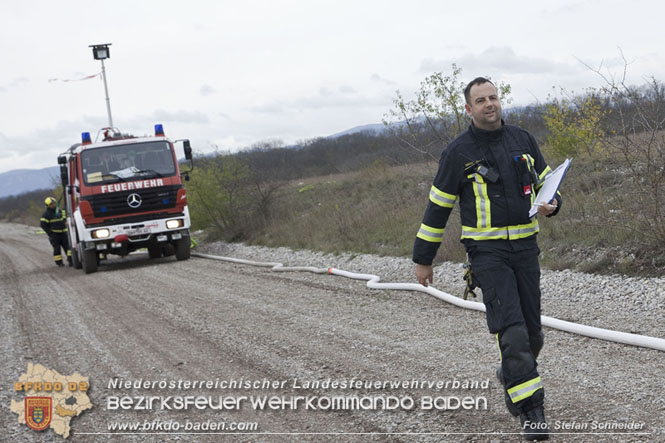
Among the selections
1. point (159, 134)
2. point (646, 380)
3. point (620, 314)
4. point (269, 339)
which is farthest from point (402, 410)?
point (159, 134)

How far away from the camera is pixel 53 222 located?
1856 cm

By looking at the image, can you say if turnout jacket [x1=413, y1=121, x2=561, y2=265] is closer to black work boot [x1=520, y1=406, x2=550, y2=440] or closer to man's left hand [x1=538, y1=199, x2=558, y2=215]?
man's left hand [x1=538, y1=199, x2=558, y2=215]

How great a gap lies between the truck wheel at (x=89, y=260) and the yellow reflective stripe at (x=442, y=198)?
12.9 meters

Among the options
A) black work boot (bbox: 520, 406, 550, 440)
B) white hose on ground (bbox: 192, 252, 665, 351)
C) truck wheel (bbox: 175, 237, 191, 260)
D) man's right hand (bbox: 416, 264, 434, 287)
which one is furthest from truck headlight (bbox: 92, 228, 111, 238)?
black work boot (bbox: 520, 406, 550, 440)

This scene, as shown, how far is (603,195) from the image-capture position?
35.6 ft

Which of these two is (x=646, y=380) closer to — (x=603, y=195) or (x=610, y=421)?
(x=610, y=421)

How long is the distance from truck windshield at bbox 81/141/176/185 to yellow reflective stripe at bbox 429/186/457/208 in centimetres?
1228

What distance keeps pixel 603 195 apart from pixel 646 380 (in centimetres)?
713

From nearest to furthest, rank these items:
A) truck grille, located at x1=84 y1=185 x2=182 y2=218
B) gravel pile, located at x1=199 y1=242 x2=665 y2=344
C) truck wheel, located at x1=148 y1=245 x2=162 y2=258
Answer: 1. gravel pile, located at x1=199 y1=242 x2=665 y2=344
2. truck grille, located at x1=84 y1=185 x2=182 y2=218
3. truck wheel, located at x1=148 y1=245 x2=162 y2=258

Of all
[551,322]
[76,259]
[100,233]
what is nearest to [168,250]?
[76,259]

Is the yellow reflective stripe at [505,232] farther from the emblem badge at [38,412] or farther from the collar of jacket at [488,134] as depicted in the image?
the emblem badge at [38,412]

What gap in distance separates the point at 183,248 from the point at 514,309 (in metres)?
13.3

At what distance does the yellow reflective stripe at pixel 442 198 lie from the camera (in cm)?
384

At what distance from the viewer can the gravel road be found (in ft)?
13.5
